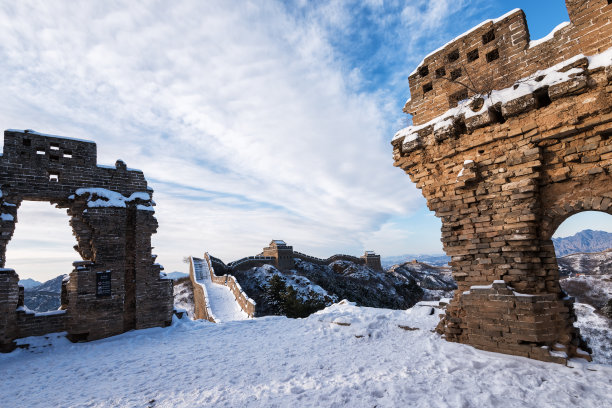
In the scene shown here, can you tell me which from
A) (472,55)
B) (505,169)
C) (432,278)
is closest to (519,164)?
(505,169)

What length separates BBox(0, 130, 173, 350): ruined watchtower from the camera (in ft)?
26.9

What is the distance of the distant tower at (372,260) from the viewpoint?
177 ft

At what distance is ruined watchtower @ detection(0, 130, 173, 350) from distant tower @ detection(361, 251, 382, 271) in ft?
156

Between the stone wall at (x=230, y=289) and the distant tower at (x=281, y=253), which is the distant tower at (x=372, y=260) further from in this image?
the stone wall at (x=230, y=289)

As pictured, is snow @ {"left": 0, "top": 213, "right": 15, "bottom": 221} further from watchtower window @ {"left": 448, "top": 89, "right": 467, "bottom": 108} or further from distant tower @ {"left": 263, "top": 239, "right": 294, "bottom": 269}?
distant tower @ {"left": 263, "top": 239, "right": 294, "bottom": 269}

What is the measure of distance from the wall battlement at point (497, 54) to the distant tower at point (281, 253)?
34.1 metres

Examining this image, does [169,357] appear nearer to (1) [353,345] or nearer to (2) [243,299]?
(1) [353,345]

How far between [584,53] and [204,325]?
12.0 meters

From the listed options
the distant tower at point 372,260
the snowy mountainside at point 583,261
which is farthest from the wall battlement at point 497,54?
the snowy mountainside at point 583,261

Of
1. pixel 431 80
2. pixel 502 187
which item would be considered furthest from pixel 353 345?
pixel 431 80

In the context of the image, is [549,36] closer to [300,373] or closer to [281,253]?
[300,373]

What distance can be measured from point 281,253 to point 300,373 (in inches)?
1373

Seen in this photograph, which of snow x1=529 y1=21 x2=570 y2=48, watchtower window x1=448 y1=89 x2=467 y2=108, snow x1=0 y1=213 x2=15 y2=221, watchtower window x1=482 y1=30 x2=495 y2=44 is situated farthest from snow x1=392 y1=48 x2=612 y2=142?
snow x1=0 y1=213 x2=15 y2=221

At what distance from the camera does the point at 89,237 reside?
9.19 metres
